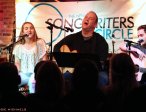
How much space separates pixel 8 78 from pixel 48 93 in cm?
35

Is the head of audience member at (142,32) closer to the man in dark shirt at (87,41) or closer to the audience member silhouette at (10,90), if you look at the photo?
the man in dark shirt at (87,41)

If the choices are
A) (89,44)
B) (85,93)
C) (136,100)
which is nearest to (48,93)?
(85,93)

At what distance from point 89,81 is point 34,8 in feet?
14.9

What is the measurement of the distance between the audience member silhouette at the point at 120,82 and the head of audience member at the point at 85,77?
195 millimetres

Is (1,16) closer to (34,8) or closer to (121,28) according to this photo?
(34,8)

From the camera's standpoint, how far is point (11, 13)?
7191 millimetres

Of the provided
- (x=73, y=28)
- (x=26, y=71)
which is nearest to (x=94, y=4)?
(x=73, y=28)

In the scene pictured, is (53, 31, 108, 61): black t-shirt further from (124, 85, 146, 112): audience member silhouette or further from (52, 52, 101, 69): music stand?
(124, 85, 146, 112): audience member silhouette

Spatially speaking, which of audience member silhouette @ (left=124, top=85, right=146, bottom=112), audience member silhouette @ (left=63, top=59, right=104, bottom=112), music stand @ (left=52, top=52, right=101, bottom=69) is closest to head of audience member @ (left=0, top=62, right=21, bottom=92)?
audience member silhouette @ (left=63, top=59, right=104, bottom=112)

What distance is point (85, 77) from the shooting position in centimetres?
251

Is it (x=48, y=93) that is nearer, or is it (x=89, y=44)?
(x=48, y=93)

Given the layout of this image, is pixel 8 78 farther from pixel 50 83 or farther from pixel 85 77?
pixel 85 77

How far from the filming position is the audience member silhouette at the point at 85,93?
2436 mm

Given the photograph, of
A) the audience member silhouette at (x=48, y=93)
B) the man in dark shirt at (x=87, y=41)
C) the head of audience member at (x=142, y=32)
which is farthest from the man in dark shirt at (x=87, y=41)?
the audience member silhouette at (x=48, y=93)
